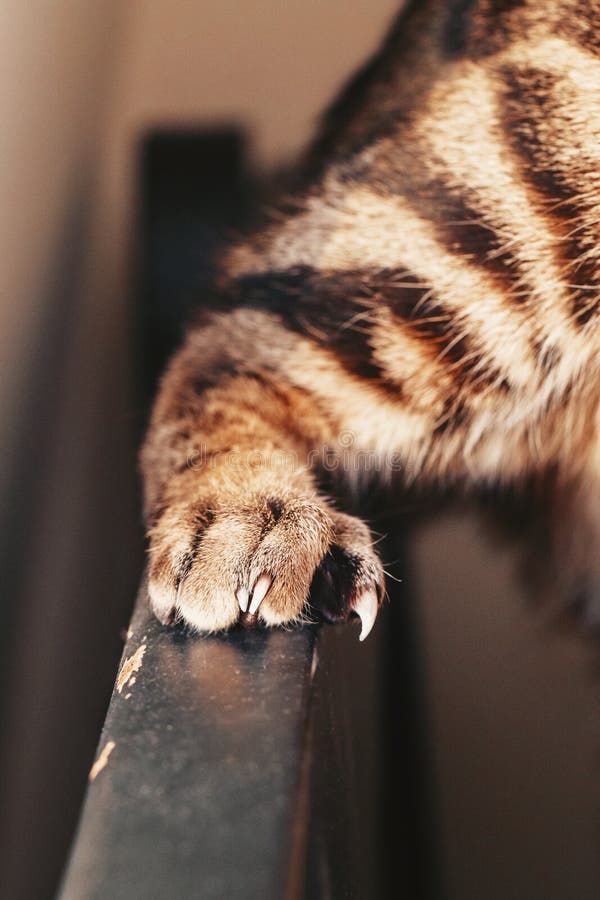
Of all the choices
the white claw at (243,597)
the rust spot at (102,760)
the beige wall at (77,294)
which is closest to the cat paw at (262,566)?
the white claw at (243,597)

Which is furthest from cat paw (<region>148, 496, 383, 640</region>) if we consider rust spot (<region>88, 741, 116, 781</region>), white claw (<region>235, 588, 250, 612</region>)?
rust spot (<region>88, 741, 116, 781</region>)

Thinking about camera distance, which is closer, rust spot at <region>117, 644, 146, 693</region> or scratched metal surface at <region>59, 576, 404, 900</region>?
scratched metal surface at <region>59, 576, 404, 900</region>

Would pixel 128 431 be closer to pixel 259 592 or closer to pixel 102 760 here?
pixel 259 592

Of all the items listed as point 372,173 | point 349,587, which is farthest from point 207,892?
point 372,173

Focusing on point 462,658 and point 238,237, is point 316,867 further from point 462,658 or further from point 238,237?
point 462,658

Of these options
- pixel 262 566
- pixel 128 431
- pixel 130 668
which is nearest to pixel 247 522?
pixel 262 566

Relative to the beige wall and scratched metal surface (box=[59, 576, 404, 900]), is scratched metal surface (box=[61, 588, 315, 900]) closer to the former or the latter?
scratched metal surface (box=[59, 576, 404, 900])

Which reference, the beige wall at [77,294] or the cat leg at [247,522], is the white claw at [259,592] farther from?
the beige wall at [77,294]
